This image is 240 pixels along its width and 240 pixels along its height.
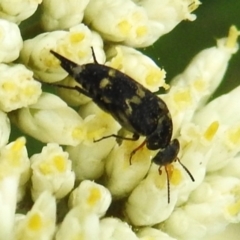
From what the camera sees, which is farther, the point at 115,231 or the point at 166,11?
the point at 166,11

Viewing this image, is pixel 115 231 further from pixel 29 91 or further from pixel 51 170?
pixel 29 91

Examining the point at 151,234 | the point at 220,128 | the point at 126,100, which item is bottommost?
the point at 151,234

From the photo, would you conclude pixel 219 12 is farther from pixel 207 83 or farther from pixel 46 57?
pixel 46 57

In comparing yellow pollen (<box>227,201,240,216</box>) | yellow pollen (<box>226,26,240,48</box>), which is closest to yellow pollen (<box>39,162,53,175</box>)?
yellow pollen (<box>227,201,240,216</box>)

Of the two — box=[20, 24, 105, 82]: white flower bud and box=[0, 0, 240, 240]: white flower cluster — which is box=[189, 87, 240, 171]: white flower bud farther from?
box=[20, 24, 105, 82]: white flower bud

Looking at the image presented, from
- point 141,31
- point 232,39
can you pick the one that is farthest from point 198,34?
point 141,31

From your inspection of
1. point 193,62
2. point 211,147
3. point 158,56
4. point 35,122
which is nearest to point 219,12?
point 158,56
